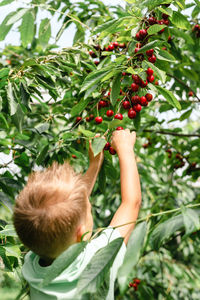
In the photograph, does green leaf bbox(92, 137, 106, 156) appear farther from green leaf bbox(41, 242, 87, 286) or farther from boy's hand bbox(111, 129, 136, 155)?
green leaf bbox(41, 242, 87, 286)

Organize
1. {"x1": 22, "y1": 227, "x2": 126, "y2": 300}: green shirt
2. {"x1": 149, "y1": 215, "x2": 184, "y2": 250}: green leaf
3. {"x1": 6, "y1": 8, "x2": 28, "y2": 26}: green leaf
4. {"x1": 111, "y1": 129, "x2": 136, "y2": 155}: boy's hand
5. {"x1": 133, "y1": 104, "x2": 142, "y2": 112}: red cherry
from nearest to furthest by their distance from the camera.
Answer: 1. {"x1": 149, "y1": 215, "x2": 184, "y2": 250}: green leaf
2. {"x1": 22, "y1": 227, "x2": 126, "y2": 300}: green shirt
3. {"x1": 111, "y1": 129, "x2": 136, "y2": 155}: boy's hand
4. {"x1": 133, "y1": 104, "x2": 142, "y2": 112}: red cherry
5. {"x1": 6, "y1": 8, "x2": 28, "y2": 26}: green leaf

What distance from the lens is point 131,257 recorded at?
0.63 m

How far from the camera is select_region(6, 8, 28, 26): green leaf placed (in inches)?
62.9

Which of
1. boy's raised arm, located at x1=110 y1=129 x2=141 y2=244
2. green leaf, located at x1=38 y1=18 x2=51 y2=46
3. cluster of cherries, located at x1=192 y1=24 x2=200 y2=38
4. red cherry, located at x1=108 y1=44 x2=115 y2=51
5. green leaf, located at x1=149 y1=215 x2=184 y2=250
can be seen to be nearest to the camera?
green leaf, located at x1=149 y1=215 x2=184 y2=250

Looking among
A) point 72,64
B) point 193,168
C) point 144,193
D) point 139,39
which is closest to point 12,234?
point 72,64

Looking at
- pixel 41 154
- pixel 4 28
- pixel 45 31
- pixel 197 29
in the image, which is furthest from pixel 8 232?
pixel 197 29

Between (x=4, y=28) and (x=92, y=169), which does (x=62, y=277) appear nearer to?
(x=92, y=169)

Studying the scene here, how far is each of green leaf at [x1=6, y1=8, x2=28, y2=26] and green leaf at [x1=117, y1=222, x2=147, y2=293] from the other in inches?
50.5

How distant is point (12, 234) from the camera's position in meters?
1.36

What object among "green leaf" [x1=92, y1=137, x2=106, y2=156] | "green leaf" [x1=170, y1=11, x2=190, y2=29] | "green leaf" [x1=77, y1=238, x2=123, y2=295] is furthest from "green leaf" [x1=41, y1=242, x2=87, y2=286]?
"green leaf" [x1=170, y1=11, x2=190, y2=29]

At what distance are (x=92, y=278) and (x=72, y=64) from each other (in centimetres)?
115

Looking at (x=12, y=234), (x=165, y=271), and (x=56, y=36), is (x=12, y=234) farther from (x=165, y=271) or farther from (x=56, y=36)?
(x=165, y=271)

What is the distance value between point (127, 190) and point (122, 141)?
214mm

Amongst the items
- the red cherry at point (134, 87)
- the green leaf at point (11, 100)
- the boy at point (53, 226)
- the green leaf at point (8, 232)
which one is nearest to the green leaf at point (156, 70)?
the red cherry at point (134, 87)
